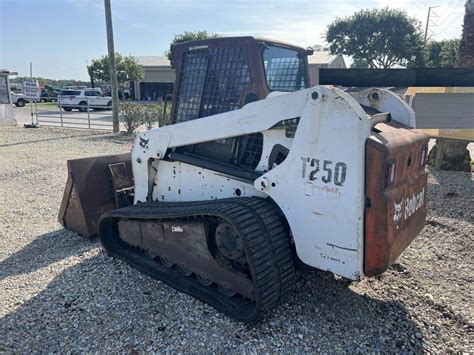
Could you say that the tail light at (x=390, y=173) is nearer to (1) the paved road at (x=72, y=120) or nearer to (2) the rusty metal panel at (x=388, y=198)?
(2) the rusty metal panel at (x=388, y=198)

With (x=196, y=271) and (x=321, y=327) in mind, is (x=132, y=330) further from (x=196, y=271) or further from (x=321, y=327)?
(x=321, y=327)

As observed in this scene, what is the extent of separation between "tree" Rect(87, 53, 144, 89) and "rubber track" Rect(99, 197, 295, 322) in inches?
1622

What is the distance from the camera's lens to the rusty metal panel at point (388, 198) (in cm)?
282

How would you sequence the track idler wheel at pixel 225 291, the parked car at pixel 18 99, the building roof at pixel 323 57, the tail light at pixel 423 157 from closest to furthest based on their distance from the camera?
the track idler wheel at pixel 225 291 < the tail light at pixel 423 157 < the parked car at pixel 18 99 < the building roof at pixel 323 57

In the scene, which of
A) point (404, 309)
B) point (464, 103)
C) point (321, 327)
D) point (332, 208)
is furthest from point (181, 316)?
point (464, 103)

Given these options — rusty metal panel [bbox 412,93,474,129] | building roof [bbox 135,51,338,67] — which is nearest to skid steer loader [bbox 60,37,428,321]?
rusty metal panel [bbox 412,93,474,129]

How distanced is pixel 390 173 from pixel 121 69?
140ft

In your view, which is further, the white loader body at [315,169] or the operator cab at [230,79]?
the operator cab at [230,79]

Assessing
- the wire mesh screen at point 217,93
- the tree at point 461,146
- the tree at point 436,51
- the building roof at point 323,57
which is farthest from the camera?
the building roof at point 323,57

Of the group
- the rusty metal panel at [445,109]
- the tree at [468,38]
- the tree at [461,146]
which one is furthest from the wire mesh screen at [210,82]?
the tree at [468,38]

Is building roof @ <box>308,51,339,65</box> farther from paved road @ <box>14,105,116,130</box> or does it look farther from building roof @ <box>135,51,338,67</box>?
paved road @ <box>14,105,116,130</box>

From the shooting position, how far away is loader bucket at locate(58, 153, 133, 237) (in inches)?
197

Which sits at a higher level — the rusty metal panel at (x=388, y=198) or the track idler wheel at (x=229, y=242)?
the rusty metal panel at (x=388, y=198)

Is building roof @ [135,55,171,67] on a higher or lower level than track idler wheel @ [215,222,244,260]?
higher
